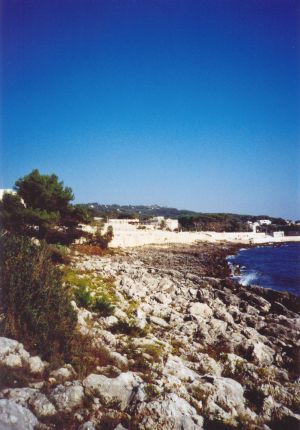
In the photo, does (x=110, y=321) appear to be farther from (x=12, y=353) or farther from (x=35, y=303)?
(x=12, y=353)

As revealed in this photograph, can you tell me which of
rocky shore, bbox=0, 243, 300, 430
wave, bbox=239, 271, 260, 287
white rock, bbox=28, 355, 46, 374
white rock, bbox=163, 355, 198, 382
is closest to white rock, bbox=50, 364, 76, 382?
rocky shore, bbox=0, 243, 300, 430

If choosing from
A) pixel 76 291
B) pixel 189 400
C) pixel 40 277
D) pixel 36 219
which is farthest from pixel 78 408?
pixel 36 219

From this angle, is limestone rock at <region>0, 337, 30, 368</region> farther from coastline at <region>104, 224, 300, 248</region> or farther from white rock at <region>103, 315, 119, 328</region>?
coastline at <region>104, 224, 300, 248</region>

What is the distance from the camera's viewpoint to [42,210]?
22828mm

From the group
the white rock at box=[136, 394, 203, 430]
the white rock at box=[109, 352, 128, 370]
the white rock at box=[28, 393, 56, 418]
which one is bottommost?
the white rock at box=[136, 394, 203, 430]

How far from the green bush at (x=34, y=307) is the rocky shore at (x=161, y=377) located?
0.40 metres

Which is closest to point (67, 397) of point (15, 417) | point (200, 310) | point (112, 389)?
point (112, 389)

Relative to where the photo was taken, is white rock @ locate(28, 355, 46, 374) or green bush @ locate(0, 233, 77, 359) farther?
green bush @ locate(0, 233, 77, 359)

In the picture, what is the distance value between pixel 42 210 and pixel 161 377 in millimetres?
18456

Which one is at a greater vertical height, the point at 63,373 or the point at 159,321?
the point at 63,373

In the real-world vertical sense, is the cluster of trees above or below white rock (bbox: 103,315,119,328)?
above

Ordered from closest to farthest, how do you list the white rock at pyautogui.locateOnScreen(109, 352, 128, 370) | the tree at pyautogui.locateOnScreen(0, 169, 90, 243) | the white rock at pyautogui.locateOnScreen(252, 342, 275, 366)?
the white rock at pyautogui.locateOnScreen(109, 352, 128, 370), the white rock at pyautogui.locateOnScreen(252, 342, 275, 366), the tree at pyautogui.locateOnScreen(0, 169, 90, 243)

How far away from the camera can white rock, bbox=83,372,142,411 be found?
552cm

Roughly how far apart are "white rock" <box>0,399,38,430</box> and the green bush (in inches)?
67.9
